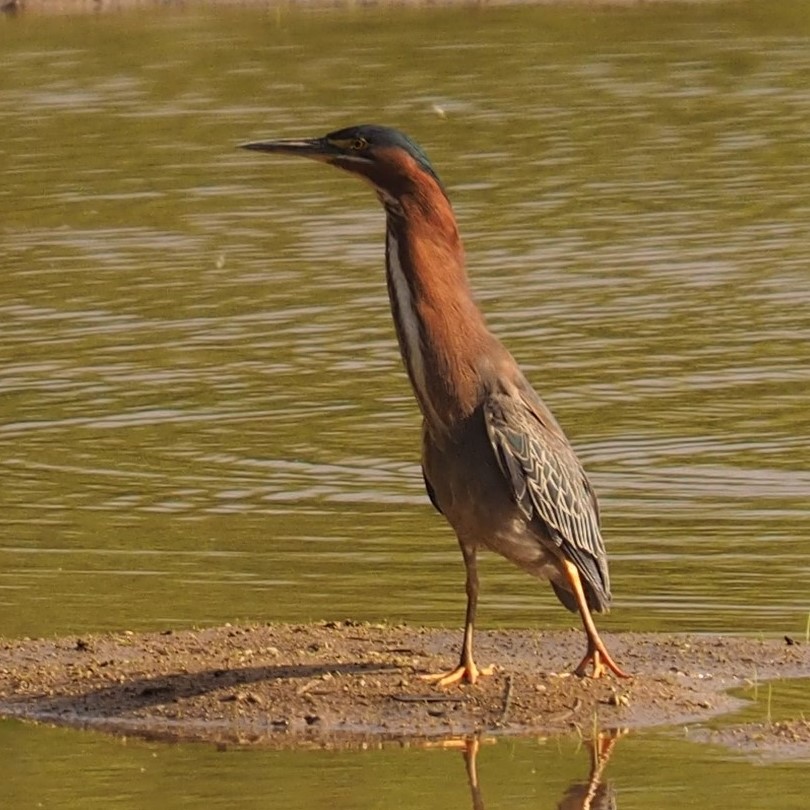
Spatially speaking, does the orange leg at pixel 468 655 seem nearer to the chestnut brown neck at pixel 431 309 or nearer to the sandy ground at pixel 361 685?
the sandy ground at pixel 361 685

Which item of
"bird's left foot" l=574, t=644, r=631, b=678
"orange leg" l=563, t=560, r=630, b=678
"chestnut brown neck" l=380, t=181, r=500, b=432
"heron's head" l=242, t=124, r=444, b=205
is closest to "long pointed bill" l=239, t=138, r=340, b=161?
"heron's head" l=242, t=124, r=444, b=205

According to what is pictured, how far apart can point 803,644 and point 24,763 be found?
306cm

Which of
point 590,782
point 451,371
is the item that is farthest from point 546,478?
point 590,782

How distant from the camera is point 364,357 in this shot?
15.9 meters

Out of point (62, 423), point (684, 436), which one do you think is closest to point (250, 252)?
point (62, 423)

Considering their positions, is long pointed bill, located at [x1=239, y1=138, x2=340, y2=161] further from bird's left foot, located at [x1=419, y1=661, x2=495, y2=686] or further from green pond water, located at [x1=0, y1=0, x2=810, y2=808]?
green pond water, located at [x1=0, y1=0, x2=810, y2=808]

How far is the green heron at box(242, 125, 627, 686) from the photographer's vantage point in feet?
27.3

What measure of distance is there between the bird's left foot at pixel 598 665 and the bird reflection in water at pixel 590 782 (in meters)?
0.46

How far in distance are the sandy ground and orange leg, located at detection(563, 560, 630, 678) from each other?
71 mm

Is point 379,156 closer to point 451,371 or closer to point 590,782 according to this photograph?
point 451,371

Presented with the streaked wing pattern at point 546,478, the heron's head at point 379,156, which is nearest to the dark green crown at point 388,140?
the heron's head at point 379,156

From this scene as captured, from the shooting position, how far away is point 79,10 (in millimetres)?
35969

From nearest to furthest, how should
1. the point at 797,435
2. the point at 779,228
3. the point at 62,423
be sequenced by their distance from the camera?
1. the point at 797,435
2. the point at 62,423
3. the point at 779,228

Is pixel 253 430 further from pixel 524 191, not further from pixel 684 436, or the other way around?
pixel 524 191
